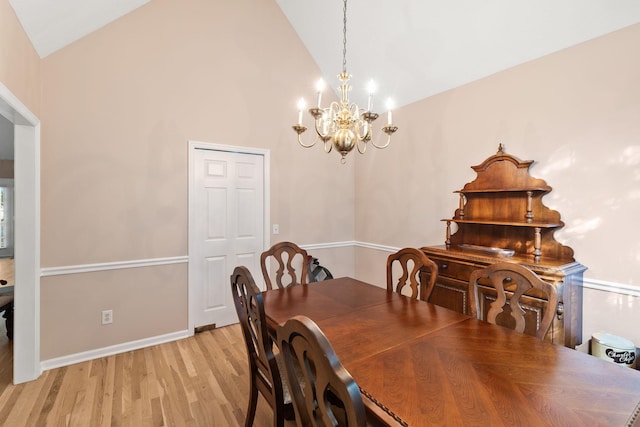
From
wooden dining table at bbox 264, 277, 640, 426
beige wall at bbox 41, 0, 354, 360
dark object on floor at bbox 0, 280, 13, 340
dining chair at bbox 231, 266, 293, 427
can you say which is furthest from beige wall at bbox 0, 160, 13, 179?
wooden dining table at bbox 264, 277, 640, 426

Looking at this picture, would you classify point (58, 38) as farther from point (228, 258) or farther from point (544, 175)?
point (544, 175)

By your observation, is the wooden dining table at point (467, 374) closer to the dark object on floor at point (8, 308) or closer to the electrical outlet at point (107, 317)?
the electrical outlet at point (107, 317)

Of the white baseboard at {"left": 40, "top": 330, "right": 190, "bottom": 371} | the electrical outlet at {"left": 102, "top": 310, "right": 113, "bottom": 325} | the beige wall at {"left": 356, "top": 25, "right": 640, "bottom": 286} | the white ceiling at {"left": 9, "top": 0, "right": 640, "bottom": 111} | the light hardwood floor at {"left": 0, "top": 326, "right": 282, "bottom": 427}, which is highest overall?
the white ceiling at {"left": 9, "top": 0, "right": 640, "bottom": 111}

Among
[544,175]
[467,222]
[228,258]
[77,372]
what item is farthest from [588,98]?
[77,372]

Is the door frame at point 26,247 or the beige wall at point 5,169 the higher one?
the beige wall at point 5,169

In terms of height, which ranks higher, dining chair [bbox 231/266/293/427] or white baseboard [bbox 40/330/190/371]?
dining chair [bbox 231/266/293/427]

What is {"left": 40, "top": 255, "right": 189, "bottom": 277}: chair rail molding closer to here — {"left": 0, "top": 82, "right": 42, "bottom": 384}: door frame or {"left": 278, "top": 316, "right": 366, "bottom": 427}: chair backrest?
{"left": 0, "top": 82, "right": 42, "bottom": 384}: door frame

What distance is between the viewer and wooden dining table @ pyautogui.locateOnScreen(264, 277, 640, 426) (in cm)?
88

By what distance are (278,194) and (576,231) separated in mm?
2888

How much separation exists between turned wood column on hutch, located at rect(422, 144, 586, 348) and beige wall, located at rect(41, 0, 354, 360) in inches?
79.1

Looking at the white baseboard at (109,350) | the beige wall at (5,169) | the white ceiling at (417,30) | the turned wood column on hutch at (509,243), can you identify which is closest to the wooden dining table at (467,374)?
the turned wood column on hutch at (509,243)

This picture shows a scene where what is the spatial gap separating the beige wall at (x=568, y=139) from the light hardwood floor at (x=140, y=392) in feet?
7.94

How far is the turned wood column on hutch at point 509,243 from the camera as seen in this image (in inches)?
81.0

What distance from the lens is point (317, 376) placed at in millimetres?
839
